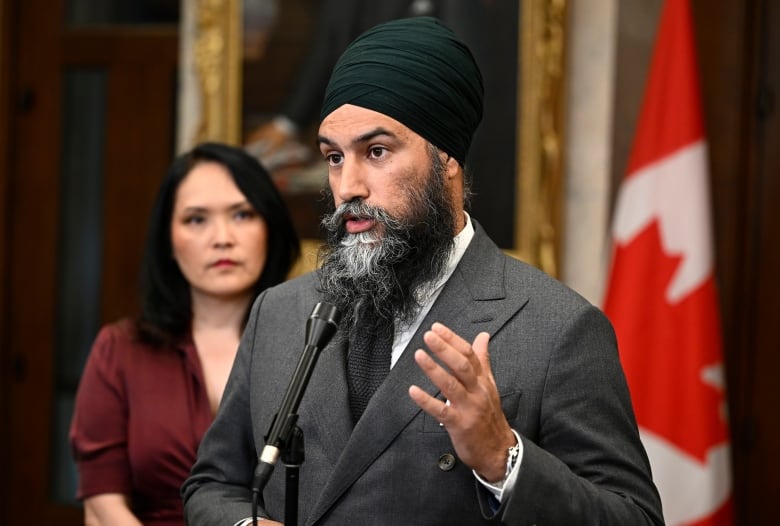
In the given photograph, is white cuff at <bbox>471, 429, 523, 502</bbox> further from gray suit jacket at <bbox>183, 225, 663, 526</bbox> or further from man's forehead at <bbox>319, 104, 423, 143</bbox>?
man's forehead at <bbox>319, 104, 423, 143</bbox>

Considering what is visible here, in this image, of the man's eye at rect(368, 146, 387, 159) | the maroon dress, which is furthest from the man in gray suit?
the maroon dress

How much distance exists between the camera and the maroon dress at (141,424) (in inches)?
127

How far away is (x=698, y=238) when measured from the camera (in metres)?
4.14

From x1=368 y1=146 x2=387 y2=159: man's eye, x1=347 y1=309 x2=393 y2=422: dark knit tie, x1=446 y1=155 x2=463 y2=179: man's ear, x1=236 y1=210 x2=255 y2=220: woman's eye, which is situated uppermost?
x1=368 y1=146 x2=387 y2=159: man's eye

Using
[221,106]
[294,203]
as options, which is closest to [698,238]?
[294,203]

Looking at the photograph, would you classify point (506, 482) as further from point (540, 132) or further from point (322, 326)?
point (540, 132)

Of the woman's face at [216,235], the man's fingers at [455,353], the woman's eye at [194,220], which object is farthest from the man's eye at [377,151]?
the woman's eye at [194,220]

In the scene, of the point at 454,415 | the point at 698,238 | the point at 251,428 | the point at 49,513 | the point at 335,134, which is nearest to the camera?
the point at 454,415

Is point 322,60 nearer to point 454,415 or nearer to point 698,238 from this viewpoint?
point 698,238

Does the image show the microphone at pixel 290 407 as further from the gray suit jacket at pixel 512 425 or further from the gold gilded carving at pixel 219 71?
the gold gilded carving at pixel 219 71

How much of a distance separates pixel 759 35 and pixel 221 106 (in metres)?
2.31

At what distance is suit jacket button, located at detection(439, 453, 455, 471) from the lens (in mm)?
2096

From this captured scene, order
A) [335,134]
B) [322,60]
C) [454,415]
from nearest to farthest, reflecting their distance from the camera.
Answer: [454,415], [335,134], [322,60]

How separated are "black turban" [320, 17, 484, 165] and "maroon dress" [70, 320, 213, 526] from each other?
1317 millimetres
